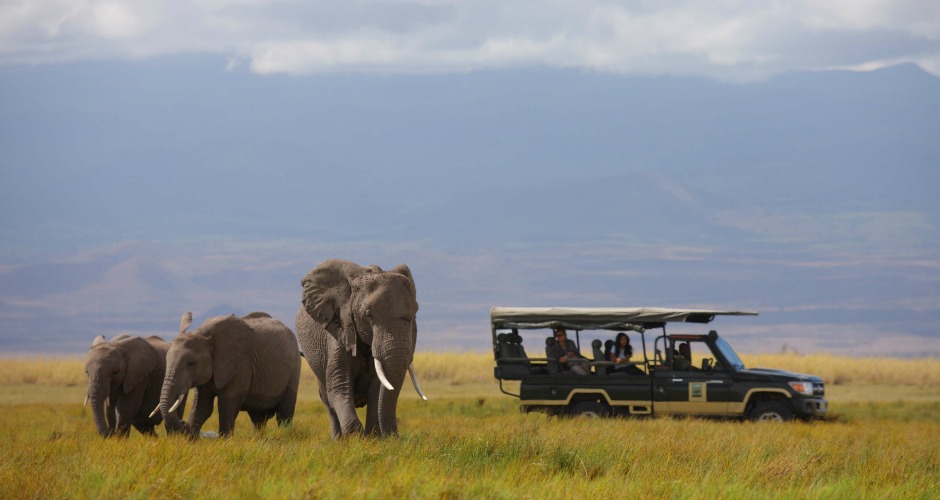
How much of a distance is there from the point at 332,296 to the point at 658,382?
10.1 meters

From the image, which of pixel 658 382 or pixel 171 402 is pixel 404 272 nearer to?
pixel 171 402

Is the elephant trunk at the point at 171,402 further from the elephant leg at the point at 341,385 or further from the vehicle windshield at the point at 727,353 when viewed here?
the vehicle windshield at the point at 727,353

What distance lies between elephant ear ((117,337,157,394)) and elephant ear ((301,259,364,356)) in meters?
3.92

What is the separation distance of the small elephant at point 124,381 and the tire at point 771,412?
1153cm

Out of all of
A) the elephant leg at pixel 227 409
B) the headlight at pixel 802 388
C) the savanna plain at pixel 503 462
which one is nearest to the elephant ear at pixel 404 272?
the savanna plain at pixel 503 462

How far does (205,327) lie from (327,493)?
796cm

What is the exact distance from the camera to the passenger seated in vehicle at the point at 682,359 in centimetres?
2586

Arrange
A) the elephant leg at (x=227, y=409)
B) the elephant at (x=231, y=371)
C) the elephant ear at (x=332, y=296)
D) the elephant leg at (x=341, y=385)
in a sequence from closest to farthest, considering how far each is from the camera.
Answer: the elephant leg at (x=341, y=385) < the elephant ear at (x=332, y=296) < the elephant at (x=231, y=371) < the elephant leg at (x=227, y=409)

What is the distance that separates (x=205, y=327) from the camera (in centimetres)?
1922

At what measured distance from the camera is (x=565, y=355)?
86.7 feet

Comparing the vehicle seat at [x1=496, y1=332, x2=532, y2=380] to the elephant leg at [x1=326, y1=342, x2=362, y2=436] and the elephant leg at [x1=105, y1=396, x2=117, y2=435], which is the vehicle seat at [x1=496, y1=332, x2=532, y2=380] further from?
the elephant leg at [x1=326, y1=342, x2=362, y2=436]

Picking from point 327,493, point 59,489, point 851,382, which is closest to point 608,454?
point 327,493

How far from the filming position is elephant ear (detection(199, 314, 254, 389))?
19031 millimetres

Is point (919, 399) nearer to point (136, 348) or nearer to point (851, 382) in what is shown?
point (851, 382)
